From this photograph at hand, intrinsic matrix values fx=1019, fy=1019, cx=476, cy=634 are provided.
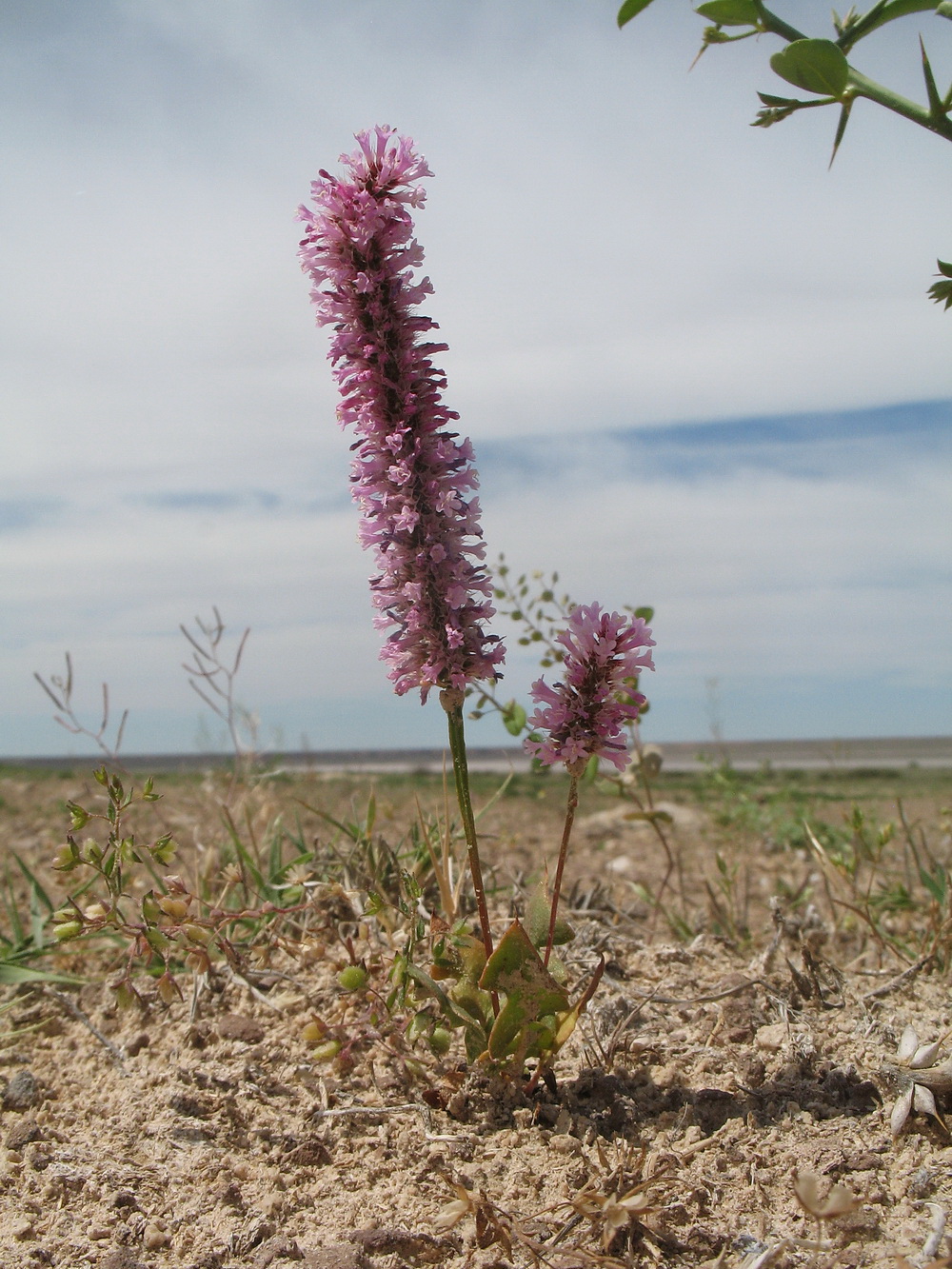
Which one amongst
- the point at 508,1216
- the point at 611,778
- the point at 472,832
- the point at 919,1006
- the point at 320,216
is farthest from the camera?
the point at 611,778

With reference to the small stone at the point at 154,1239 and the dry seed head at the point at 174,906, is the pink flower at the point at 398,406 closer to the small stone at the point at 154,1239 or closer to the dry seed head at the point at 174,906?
the dry seed head at the point at 174,906

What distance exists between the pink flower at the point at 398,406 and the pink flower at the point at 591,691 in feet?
0.54

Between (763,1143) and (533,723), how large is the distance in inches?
43.6

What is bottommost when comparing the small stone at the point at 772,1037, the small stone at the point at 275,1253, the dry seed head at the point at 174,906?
the small stone at the point at 275,1253

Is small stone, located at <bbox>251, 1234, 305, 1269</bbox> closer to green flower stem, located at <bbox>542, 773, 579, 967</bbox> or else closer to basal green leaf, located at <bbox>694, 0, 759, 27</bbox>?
green flower stem, located at <bbox>542, 773, 579, 967</bbox>

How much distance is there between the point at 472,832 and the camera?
2.39 m

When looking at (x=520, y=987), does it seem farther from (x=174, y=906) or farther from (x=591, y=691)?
(x=174, y=906)

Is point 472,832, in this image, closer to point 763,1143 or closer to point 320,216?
point 763,1143

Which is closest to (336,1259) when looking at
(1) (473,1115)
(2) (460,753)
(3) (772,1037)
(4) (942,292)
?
(1) (473,1115)

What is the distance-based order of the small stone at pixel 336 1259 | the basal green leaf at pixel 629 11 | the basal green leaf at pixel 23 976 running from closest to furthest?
the small stone at pixel 336 1259 < the basal green leaf at pixel 629 11 < the basal green leaf at pixel 23 976

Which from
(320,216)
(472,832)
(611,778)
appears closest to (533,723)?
(472,832)

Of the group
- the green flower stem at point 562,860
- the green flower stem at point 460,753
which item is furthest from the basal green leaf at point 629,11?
the green flower stem at point 562,860

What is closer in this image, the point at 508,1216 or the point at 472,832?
the point at 508,1216

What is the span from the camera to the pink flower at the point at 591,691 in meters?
2.29
